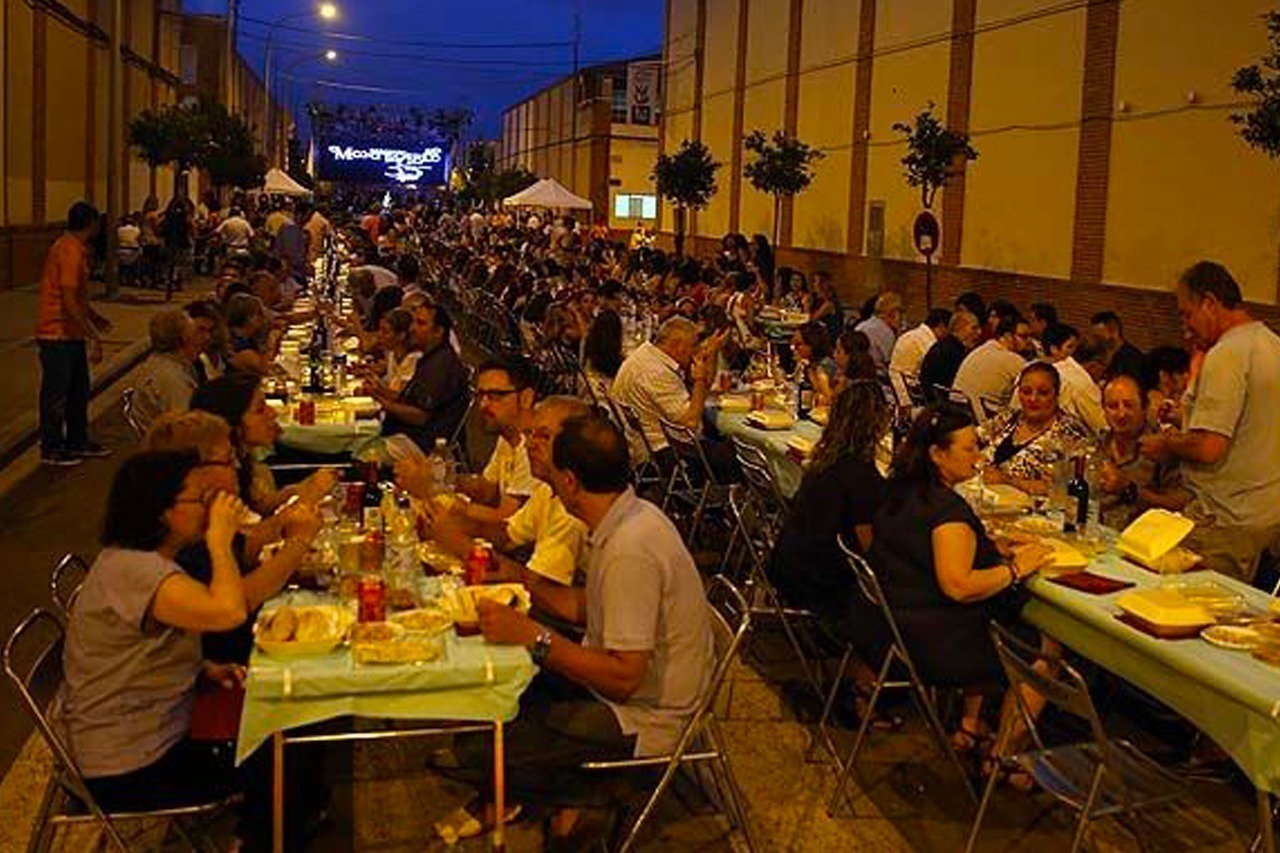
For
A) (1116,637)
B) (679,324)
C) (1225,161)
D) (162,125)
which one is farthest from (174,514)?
(162,125)

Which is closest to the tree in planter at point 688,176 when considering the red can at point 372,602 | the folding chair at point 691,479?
the folding chair at point 691,479

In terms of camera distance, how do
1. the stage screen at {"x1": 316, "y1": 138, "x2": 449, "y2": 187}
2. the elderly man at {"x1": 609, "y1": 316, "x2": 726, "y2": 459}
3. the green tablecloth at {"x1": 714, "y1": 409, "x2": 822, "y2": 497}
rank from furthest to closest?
the stage screen at {"x1": 316, "y1": 138, "x2": 449, "y2": 187} → the elderly man at {"x1": 609, "y1": 316, "x2": 726, "y2": 459} → the green tablecloth at {"x1": 714, "y1": 409, "x2": 822, "y2": 497}

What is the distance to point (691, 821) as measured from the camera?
524 centimetres

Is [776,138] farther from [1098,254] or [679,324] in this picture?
[679,324]

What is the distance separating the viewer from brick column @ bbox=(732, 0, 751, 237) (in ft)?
112

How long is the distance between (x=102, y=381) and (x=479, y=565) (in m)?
12.7

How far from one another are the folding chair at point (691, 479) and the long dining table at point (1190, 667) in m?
2.99

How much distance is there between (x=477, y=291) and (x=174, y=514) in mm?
16082

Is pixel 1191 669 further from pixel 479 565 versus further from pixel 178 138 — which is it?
pixel 178 138

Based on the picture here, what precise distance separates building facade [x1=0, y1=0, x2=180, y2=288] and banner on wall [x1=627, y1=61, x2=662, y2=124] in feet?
44.4

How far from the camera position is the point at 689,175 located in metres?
31.8

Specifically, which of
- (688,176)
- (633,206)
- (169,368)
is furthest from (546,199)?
(633,206)

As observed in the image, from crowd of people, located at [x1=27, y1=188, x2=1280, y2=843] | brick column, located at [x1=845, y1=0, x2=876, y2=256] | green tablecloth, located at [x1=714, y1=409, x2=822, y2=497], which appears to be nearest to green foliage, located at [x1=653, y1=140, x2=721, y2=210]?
brick column, located at [x1=845, y1=0, x2=876, y2=256]

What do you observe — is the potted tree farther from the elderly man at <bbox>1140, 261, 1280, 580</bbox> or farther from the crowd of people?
the elderly man at <bbox>1140, 261, 1280, 580</bbox>
